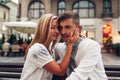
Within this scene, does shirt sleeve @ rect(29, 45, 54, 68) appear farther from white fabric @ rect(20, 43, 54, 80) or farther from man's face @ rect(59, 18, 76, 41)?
man's face @ rect(59, 18, 76, 41)

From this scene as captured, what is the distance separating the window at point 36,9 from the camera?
3544 cm

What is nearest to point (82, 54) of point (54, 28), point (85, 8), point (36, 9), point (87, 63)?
point (87, 63)

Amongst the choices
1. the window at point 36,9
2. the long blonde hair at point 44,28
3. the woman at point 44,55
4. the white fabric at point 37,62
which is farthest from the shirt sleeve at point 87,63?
the window at point 36,9

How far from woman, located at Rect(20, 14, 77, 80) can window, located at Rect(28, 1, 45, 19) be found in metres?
33.2

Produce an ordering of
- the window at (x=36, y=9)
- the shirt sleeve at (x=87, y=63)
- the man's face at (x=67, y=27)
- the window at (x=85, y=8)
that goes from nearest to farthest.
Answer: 1. the shirt sleeve at (x=87, y=63)
2. the man's face at (x=67, y=27)
3. the window at (x=85, y=8)
4. the window at (x=36, y=9)

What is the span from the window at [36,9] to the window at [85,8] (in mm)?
4438

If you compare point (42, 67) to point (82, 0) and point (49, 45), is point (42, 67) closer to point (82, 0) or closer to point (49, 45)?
point (49, 45)

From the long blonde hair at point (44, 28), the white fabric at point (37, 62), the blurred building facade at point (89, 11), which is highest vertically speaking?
the blurred building facade at point (89, 11)

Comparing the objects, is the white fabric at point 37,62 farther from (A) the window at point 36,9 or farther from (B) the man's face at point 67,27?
(A) the window at point 36,9

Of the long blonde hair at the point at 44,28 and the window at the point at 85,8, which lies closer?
the long blonde hair at the point at 44,28

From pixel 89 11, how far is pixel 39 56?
32741 mm

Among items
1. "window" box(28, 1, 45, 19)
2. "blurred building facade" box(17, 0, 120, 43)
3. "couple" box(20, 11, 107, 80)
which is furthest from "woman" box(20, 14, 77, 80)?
"window" box(28, 1, 45, 19)

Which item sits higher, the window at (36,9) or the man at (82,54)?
the window at (36,9)

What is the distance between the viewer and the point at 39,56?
240 cm
